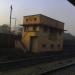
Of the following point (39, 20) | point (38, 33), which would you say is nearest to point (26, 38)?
point (38, 33)

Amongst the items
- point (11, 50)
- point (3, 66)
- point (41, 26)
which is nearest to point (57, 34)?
point (41, 26)

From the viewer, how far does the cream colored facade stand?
29.7m

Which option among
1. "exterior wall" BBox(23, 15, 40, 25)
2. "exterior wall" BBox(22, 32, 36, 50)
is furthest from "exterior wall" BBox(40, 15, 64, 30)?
"exterior wall" BBox(22, 32, 36, 50)

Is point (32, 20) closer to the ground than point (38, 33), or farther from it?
farther from it

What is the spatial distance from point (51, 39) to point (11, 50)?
9.70 m

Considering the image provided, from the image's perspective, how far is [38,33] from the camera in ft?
96.8

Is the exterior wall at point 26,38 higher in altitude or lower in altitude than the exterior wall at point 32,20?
lower

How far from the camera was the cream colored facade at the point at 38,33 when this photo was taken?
29.7m

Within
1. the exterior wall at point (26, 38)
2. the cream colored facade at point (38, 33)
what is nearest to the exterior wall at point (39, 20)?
the cream colored facade at point (38, 33)

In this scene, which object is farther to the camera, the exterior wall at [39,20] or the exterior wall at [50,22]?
the exterior wall at [50,22]

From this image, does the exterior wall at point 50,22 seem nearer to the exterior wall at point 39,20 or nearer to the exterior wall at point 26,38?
the exterior wall at point 39,20

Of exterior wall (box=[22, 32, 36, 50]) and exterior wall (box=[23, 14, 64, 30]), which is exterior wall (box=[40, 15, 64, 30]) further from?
exterior wall (box=[22, 32, 36, 50])

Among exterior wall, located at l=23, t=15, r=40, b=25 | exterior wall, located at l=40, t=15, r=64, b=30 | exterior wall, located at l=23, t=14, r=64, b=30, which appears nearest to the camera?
exterior wall, located at l=23, t=14, r=64, b=30

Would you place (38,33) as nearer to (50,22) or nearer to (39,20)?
(39,20)
